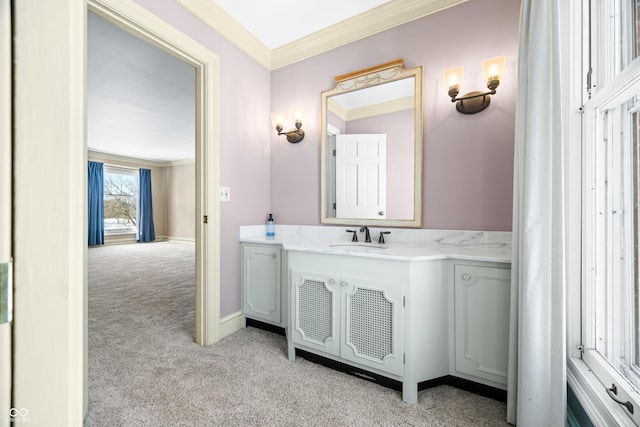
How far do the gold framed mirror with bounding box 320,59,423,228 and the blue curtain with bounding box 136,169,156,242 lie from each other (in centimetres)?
731

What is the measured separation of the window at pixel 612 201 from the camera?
2.98ft

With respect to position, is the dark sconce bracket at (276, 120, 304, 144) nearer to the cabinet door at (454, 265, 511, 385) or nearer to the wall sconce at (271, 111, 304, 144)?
the wall sconce at (271, 111, 304, 144)

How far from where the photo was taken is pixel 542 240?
114 centimetres

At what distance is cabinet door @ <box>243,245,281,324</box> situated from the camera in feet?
7.10

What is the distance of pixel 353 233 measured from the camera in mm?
2221

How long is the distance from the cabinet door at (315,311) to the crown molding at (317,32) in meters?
1.98

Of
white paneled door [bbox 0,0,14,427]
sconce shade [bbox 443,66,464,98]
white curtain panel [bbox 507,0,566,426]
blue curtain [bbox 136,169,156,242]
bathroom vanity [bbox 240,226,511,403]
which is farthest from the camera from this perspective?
blue curtain [bbox 136,169,156,242]

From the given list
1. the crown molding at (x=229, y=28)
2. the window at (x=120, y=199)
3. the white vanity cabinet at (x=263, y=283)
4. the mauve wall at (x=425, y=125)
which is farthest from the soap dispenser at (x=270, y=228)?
the window at (x=120, y=199)

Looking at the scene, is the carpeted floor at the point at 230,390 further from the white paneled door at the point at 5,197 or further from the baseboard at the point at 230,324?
the white paneled door at the point at 5,197

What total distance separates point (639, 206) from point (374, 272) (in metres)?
1.06

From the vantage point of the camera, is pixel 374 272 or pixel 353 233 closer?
pixel 374 272

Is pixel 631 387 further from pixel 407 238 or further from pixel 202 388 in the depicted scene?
pixel 202 388

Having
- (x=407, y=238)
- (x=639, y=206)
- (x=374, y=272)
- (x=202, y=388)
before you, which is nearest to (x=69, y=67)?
(x=374, y=272)

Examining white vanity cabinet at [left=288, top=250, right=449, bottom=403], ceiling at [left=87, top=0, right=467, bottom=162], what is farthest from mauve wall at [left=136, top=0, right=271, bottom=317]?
white vanity cabinet at [left=288, top=250, right=449, bottom=403]
